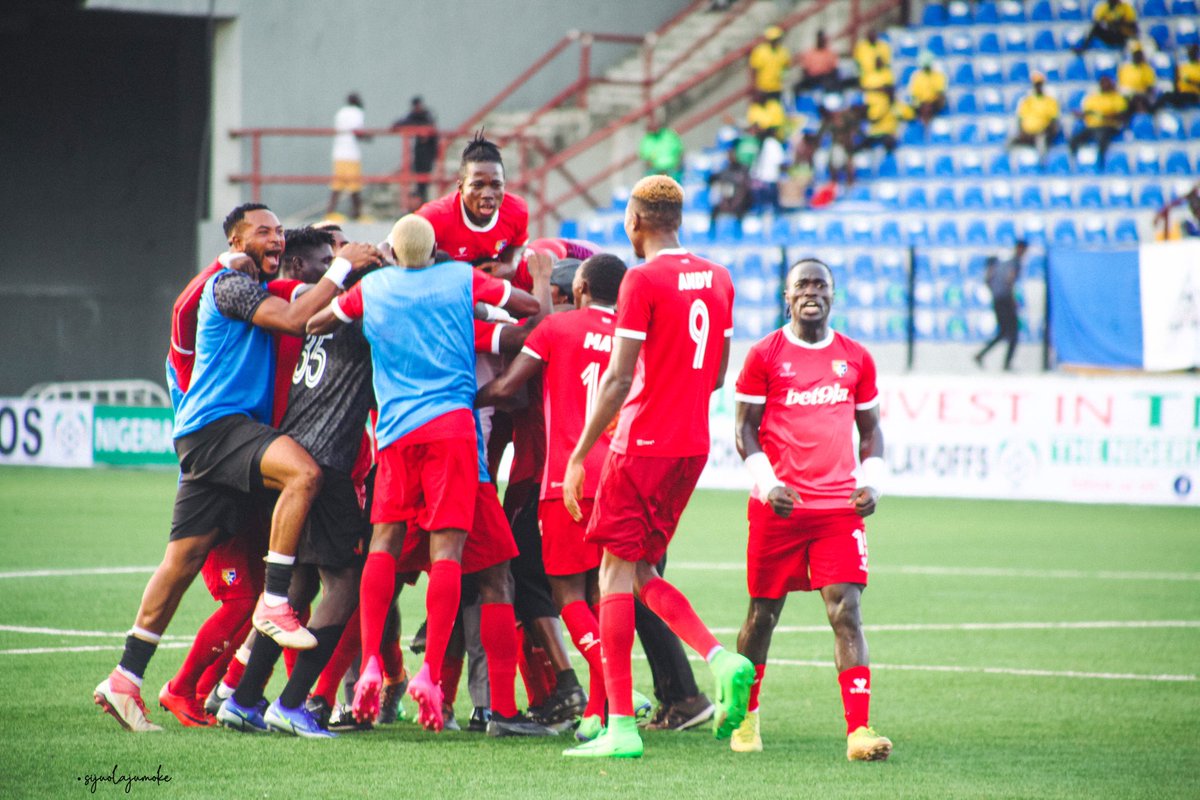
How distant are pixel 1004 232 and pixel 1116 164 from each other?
2030 mm

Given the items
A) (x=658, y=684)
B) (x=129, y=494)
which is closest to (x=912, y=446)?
(x=129, y=494)

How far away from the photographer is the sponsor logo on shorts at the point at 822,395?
724 centimetres

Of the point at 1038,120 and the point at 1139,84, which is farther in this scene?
the point at 1038,120

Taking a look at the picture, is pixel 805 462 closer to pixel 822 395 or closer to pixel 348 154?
pixel 822 395

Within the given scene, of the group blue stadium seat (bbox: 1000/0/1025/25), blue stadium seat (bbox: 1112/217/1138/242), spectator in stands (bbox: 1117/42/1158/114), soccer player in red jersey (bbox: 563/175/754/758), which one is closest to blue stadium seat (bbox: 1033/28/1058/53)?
blue stadium seat (bbox: 1000/0/1025/25)

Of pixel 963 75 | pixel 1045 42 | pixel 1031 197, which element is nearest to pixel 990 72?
pixel 963 75

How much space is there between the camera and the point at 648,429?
7012 mm

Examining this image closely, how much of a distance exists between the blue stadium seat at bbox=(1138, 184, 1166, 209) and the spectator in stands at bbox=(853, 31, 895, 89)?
17.4 feet

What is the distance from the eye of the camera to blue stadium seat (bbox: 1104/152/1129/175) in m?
25.3

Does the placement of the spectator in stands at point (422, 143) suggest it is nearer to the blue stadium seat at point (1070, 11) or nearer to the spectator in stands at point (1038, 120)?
the spectator in stands at point (1038, 120)

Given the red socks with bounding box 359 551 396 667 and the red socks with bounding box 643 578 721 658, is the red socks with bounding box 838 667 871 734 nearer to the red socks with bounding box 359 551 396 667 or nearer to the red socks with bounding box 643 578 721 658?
the red socks with bounding box 643 578 721 658

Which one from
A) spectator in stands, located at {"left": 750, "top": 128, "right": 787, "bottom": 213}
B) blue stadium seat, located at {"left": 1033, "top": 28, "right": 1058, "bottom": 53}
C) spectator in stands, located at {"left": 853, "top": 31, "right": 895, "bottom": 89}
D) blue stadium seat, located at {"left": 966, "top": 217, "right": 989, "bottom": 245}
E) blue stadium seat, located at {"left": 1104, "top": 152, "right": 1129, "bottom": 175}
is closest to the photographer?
blue stadium seat, located at {"left": 966, "top": 217, "right": 989, "bottom": 245}

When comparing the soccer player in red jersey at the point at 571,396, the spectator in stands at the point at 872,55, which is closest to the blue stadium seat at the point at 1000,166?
the spectator in stands at the point at 872,55

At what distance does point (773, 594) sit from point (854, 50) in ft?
79.6
